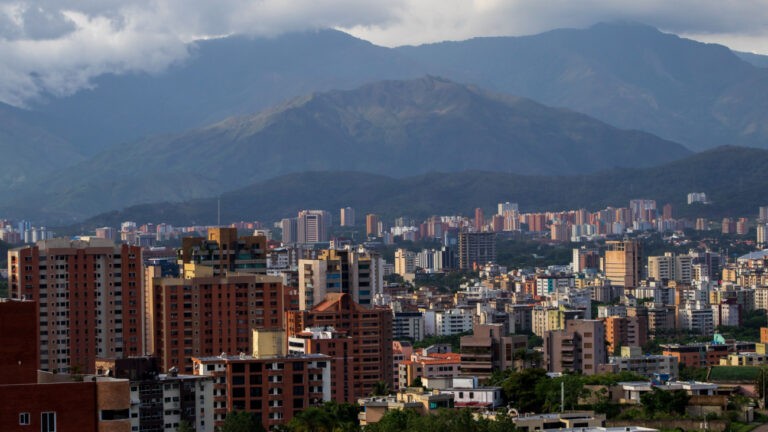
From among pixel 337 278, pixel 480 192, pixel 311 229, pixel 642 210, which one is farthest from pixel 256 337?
pixel 480 192

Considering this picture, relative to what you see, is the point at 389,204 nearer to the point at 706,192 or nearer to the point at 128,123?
the point at 706,192

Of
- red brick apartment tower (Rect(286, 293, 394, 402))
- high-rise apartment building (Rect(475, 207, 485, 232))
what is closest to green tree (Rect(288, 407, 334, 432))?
red brick apartment tower (Rect(286, 293, 394, 402))

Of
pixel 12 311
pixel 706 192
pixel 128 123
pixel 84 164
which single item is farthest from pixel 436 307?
pixel 128 123

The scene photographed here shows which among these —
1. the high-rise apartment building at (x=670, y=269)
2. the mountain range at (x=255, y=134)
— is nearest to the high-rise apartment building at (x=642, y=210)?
the mountain range at (x=255, y=134)

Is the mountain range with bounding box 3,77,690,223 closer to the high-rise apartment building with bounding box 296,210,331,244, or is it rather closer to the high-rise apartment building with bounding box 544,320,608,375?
the high-rise apartment building with bounding box 296,210,331,244

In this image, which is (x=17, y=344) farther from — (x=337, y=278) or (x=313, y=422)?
(x=337, y=278)

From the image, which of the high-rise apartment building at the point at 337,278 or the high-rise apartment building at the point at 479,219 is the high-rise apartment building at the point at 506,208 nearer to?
the high-rise apartment building at the point at 479,219
